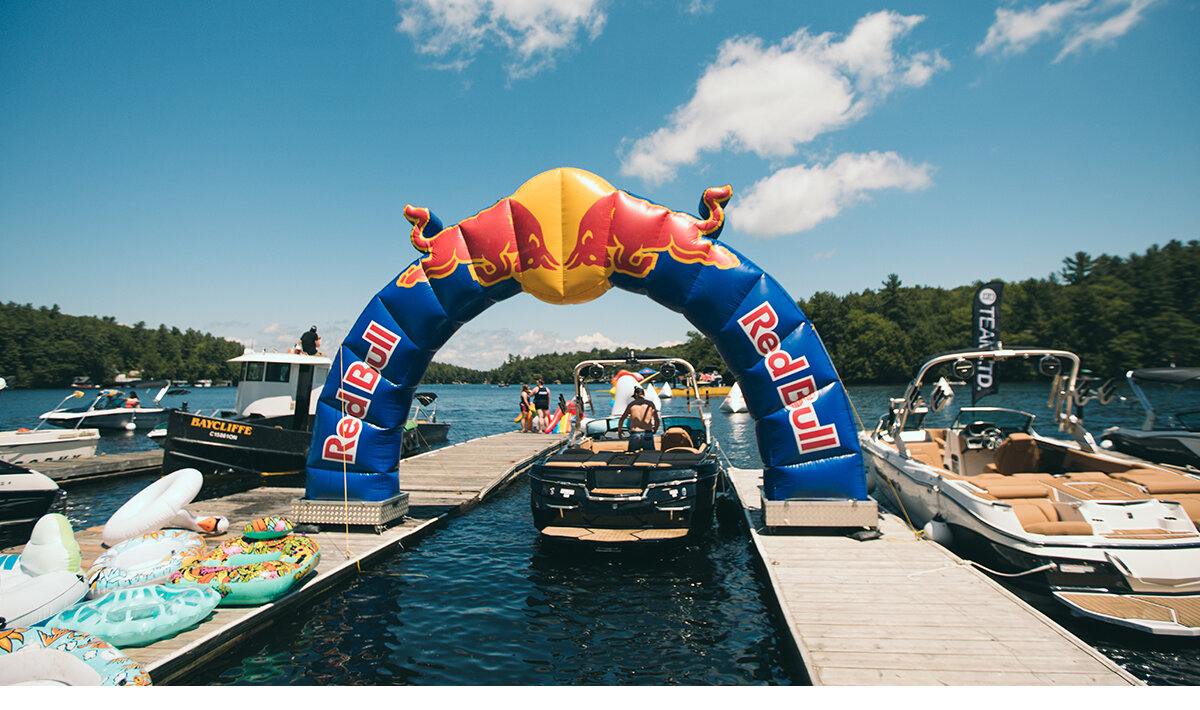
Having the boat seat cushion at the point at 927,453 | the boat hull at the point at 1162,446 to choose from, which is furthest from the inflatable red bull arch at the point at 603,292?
the boat hull at the point at 1162,446

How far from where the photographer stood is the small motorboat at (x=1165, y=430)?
1012cm

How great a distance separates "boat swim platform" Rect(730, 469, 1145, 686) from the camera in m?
4.83

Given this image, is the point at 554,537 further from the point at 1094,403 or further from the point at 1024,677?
the point at 1094,403

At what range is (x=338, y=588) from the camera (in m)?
7.98

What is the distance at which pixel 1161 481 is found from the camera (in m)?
7.59

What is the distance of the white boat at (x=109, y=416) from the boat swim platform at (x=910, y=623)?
1371 inches

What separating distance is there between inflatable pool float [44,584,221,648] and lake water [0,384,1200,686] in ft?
1.93

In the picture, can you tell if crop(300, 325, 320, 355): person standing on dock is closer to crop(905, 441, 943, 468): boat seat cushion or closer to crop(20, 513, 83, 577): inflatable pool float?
crop(20, 513, 83, 577): inflatable pool float

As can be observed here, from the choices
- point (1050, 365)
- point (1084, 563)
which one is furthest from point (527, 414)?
point (1084, 563)

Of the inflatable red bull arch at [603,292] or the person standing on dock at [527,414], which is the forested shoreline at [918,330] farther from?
the inflatable red bull arch at [603,292]

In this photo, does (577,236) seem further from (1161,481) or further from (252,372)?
(252,372)

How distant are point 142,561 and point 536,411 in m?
21.2

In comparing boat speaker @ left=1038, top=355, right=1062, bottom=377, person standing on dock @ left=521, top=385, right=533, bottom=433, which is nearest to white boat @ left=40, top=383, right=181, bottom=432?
person standing on dock @ left=521, top=385, right=533, bottom=433
